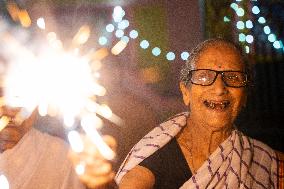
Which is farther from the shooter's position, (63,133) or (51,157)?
(63,133)

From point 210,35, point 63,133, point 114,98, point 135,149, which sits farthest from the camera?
point 210,35

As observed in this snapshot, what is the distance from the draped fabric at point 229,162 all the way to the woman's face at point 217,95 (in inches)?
8.2

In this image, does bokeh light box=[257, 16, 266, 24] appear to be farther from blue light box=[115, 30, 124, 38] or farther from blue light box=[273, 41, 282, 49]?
blue light box=[115, 30, 124, 38]

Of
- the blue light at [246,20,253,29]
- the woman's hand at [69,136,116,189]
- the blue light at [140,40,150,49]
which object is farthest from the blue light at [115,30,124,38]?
the woman's hand at [69,136,116,189]

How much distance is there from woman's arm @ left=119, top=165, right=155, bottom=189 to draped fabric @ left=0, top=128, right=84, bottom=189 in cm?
56

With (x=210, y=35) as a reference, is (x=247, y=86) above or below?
below

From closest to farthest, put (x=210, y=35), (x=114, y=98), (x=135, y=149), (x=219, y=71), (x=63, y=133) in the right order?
(x=219, y=71) → (x=135, y=149) → (x=63, y=133) → (x=114, y=98) → (x=210, y=35)

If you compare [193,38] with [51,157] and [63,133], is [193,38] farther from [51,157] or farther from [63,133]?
[51,157]

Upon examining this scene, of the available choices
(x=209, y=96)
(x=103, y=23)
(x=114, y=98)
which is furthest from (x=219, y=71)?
(x=103, y=23)

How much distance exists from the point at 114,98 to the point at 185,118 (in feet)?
6.55

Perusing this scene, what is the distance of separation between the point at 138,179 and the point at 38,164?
826 mm

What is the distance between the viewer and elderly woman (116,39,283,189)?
2896 millimetres

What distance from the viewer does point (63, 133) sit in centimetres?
433

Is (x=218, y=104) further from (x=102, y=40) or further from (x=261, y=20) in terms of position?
(x=261, y=20)
